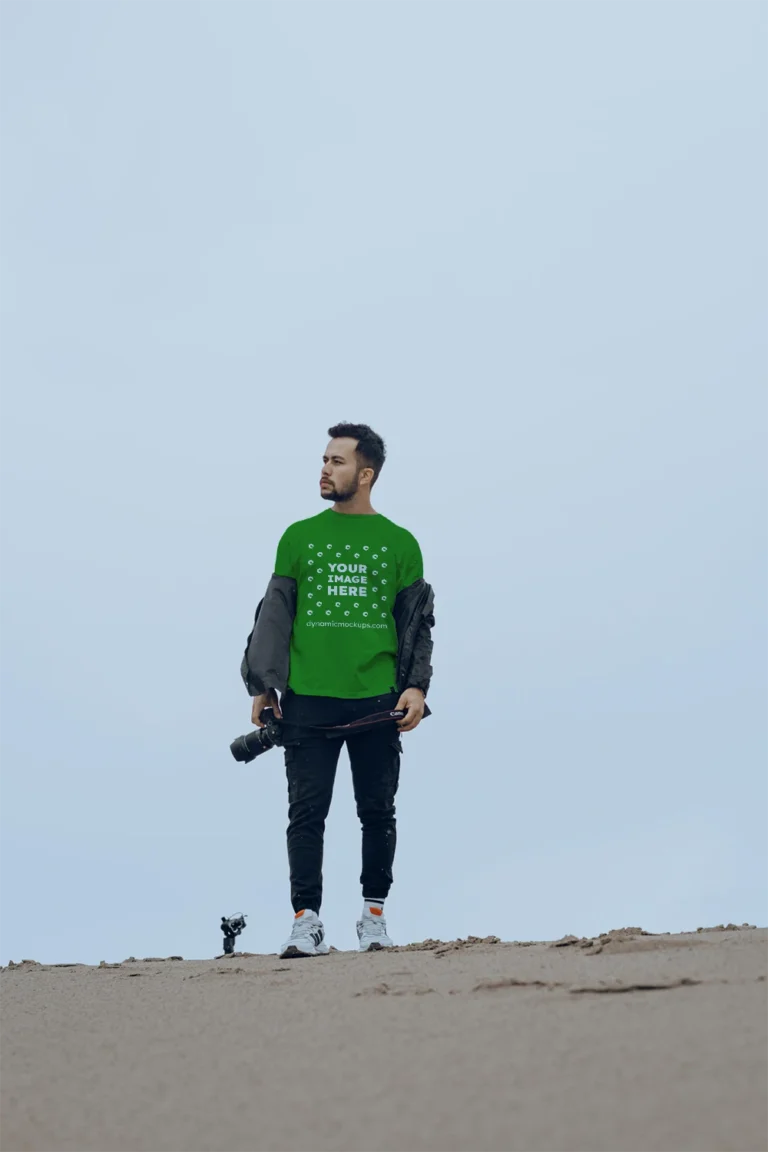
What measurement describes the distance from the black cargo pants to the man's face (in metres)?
0.85

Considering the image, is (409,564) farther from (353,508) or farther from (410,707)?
(410,707)

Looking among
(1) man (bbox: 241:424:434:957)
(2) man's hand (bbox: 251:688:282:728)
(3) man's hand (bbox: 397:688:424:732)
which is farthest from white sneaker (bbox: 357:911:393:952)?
(2) man's hand (bbox: 251:688:282:728)

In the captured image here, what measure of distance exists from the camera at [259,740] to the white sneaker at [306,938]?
26.4 inches

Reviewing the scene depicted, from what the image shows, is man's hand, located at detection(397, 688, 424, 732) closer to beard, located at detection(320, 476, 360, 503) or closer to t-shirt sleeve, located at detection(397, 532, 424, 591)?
t-shirt sleeve, located at detection(397, 532, 424, 591)

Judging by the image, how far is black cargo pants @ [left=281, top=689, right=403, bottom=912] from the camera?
4.89m

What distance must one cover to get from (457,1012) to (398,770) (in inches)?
95.3

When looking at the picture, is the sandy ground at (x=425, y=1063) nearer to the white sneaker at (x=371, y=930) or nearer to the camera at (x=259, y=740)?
the white sneaker at (x=371, y=930)

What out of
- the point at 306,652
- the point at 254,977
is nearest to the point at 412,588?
the point at 306,652

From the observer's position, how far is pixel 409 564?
5.23 meters

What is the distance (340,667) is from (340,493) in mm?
750

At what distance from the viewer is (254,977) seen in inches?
156

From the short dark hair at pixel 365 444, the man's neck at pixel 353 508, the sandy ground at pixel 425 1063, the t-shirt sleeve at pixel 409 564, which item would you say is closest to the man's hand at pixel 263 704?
the t-shirt sleeve at pixel 409 564

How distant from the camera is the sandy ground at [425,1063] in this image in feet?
6.01

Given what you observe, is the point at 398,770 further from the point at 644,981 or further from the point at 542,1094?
the point at 542,1094
